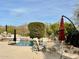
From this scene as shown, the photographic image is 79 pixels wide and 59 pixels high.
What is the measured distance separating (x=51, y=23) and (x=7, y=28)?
6.68m

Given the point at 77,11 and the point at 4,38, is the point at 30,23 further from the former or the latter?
the point at 77,11

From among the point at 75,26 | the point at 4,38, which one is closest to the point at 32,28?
the point at 4,38

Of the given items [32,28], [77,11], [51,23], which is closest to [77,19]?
[77,11]

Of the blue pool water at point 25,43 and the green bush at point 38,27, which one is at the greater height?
the green bush at point 38,27

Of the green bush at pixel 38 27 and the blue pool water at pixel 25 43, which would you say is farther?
the green bush at pixel 38 27

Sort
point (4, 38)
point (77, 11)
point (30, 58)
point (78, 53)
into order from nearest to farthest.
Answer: point (78, 53) → point (30, 58) → point (77, 11) → point (4, 38)

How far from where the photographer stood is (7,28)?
3912 centimetres

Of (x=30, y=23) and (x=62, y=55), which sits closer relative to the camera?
(x=62, y=55)

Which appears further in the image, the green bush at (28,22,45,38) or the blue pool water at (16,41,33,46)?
the green bush at (28,22,45,38)

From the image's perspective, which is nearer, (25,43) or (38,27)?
(25,43)

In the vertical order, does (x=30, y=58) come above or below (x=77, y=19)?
below

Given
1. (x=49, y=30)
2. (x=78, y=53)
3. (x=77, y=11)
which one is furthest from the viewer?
(x=49, y=30)

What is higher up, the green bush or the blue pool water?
the green bush

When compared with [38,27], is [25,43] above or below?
below
